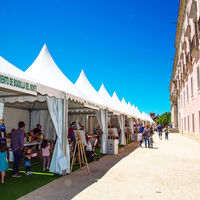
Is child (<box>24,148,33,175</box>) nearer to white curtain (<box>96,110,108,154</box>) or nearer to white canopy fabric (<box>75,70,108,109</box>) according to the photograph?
white curtain (<box>96,110,108,154</box>)

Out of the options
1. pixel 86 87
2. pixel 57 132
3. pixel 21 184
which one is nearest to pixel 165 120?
pixel 86 87

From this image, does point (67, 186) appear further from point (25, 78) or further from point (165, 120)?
point (165, 120)

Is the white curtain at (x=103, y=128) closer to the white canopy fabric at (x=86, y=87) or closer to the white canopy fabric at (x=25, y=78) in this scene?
the white canopy fabric at (x=86, y=87)

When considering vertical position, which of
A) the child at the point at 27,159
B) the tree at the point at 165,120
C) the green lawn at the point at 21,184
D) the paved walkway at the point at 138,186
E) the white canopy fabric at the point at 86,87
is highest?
the white canopy fabric at the point at 86,87

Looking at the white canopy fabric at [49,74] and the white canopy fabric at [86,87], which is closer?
the white canopy fabric at [49,74]

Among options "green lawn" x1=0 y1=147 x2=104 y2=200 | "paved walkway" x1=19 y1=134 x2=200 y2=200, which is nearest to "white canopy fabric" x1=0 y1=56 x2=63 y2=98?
"green lawn" x1=0 y1=147 x2=104 y2=200

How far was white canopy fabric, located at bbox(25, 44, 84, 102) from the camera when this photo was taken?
7.52 m

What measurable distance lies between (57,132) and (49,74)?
2459 millimetres

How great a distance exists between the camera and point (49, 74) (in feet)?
27.3

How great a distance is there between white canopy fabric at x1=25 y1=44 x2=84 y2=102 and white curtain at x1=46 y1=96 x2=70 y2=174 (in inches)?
20.6

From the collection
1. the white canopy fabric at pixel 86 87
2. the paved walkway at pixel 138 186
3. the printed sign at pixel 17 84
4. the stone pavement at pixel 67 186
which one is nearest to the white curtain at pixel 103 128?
the white canopy fabric at pixel 86 87

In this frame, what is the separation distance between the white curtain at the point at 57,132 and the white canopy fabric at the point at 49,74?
1.72 feet

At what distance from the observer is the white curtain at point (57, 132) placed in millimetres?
6891

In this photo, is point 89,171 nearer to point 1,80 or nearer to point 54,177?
point 54,177
